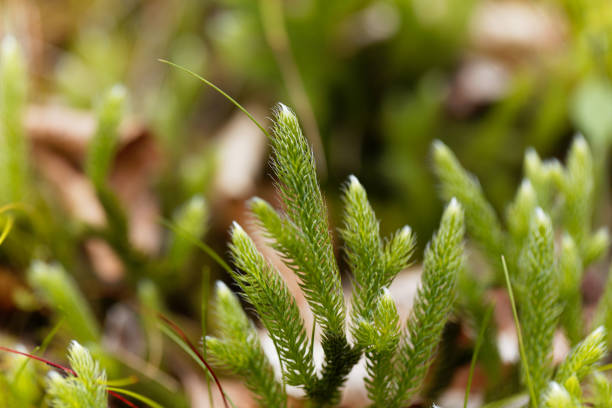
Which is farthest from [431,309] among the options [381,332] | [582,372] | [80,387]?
[80,387]

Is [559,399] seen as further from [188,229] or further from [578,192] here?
[188,229]

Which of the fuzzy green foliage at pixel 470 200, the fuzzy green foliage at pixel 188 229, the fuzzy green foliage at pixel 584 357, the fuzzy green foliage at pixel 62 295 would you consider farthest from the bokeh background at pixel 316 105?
the fuzzy green foliage at pixel 584 357

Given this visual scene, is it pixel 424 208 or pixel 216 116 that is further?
pixel 216 116

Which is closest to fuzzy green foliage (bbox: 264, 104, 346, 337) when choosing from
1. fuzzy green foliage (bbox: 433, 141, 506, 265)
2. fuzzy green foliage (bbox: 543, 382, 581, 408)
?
fuzzy green foliage (bbox: 543, 382, 581, 408)

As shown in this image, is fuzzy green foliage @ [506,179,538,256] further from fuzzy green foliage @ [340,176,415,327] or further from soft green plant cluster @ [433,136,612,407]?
fuzzy green foliage @ [340,176,415,327]

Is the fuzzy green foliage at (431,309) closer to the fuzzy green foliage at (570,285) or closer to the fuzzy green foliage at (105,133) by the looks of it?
the fuzzy green foliage at (570,285)

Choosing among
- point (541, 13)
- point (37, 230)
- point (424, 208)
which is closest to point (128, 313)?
point (37, 230)

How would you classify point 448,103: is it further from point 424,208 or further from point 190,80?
point 190,80
